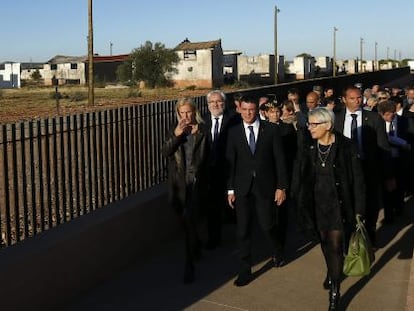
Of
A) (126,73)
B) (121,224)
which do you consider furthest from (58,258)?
(126,73)

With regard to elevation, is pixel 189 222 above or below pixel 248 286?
above

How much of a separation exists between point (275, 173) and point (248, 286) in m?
1.05

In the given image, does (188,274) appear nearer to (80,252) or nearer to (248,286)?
(248,286)

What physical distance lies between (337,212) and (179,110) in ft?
5.71

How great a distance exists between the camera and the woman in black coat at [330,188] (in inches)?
199

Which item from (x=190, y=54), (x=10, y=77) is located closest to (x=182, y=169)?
(x=190, y=54)

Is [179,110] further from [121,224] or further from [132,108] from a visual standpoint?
[132,108]

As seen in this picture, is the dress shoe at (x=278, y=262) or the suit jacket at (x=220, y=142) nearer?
the dress shoe at (x=278, y=262)

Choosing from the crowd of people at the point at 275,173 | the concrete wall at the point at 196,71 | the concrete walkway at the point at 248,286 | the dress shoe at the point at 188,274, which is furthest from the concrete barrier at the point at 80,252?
the concrete wall at the point at 196,71

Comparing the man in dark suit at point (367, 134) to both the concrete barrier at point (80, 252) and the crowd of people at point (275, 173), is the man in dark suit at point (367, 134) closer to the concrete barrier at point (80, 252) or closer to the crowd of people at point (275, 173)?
the crowd of people at point (275, 173)

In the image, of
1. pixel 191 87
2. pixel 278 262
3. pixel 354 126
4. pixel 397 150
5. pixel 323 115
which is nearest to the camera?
pixel 323 115

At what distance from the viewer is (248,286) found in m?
5.74

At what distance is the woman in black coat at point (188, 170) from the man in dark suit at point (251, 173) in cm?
31

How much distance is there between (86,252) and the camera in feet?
18.3
